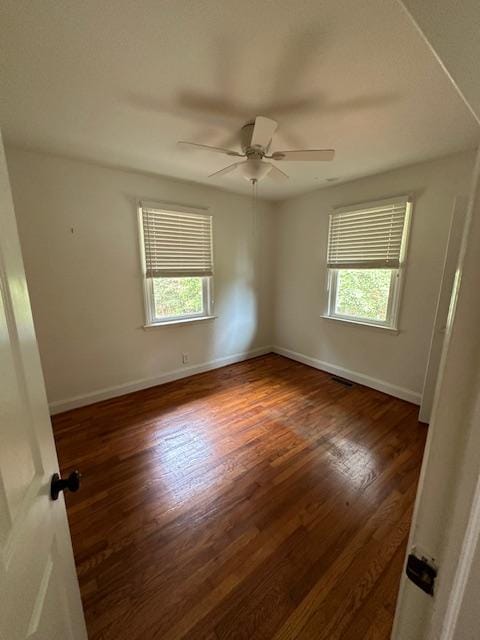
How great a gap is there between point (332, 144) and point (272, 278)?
2249mm

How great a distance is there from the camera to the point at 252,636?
1.05m

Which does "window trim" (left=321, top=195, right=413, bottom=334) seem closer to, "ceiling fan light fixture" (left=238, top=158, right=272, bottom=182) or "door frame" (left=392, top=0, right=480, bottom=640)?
"ceiling fan light fixture" (left=238, top=158, right=272, bottom=182)

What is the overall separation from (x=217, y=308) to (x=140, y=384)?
140cm

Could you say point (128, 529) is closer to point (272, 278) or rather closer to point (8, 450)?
point (8, 450)

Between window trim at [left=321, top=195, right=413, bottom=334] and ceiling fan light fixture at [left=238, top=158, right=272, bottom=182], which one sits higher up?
ceiling fan light fixture at [left=238, top=158, right=272, bottom=182]

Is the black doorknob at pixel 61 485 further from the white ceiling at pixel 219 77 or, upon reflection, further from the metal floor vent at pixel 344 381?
the metal floor vent at pixel 344 381

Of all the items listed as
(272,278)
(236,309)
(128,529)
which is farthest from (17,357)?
(272,278)

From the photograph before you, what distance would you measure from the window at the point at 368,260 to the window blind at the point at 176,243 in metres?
1.63

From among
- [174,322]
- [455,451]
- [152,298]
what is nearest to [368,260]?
[174,322]

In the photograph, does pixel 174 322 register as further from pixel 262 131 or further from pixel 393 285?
pixel 393 285

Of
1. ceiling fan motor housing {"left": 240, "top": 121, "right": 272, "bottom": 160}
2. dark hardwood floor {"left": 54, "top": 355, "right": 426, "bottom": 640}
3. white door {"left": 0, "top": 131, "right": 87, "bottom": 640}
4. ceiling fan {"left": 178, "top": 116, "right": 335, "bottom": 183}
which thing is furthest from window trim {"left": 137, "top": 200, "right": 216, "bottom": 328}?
white door {"left": 0, "top": 131, "right": 87, "bottom": 640}

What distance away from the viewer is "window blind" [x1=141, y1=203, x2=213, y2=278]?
9.48ft

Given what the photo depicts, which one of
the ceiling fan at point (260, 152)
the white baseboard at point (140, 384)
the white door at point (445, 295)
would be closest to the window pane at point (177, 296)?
the white baseboard at point (140, 384)

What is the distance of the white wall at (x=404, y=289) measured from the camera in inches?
96.0
